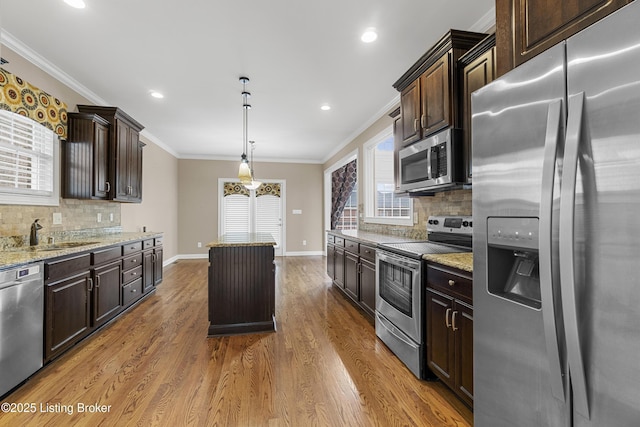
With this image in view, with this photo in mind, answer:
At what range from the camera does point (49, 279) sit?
2135 mm

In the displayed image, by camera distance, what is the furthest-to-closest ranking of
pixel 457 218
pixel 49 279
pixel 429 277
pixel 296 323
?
pixel 296 323, pixel 457 218, pixel 49 279, pixel 429 277

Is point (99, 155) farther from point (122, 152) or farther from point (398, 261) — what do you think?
point (398, 261)

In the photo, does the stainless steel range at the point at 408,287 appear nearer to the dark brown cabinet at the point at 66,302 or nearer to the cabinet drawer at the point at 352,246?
the cabinet drawer at the point at 352,246

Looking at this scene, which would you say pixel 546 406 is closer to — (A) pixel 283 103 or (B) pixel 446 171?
(B) pixel 446 171

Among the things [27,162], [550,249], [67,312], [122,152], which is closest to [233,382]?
[67,312]

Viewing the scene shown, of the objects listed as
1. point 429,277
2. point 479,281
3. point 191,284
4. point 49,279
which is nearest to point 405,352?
point 429,277

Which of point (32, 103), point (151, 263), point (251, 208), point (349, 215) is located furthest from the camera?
point (251, 208)

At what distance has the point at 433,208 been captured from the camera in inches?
117

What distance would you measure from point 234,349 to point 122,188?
2.80 m

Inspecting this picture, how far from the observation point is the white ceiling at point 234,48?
7.15ft

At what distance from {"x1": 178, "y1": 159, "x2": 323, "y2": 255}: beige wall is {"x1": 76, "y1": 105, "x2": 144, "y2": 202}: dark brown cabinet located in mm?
3018

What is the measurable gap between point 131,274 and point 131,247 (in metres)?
0.33

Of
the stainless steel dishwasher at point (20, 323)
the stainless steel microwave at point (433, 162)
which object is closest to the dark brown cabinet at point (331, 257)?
the stainless steel microwave at point (433, 162)

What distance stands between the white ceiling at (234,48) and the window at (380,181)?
0.53 meters
